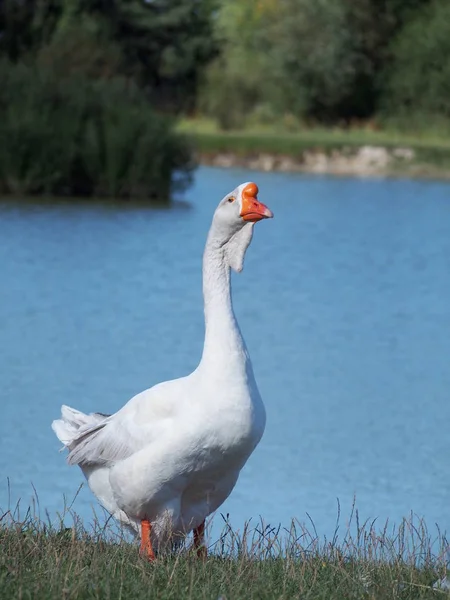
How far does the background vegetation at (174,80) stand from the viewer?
89.2 feet

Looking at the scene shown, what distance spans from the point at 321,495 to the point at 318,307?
7923 mm

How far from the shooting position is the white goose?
5.28 meters

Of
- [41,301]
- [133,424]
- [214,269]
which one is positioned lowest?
[41,301]

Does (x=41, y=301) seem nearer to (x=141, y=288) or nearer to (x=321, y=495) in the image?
→ (x=141, y=288)

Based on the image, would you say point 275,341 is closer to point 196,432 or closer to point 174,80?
point 196,432

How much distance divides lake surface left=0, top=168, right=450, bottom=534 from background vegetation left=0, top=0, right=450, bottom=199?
1159mm

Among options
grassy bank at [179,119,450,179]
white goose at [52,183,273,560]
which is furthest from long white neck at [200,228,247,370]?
grassy bank at [179,119,450,179]

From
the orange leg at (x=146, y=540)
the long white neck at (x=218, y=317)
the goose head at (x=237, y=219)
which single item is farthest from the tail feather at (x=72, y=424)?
the goose head at (x=237, y=219)

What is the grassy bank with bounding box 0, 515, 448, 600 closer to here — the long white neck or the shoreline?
the long white neck

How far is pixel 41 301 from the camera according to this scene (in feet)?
54.5

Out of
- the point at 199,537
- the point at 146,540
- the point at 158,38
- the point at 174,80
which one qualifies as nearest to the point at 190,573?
the point at 146,540

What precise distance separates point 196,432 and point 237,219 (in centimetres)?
92

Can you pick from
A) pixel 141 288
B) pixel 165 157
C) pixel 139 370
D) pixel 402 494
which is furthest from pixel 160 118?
pixel 402 494

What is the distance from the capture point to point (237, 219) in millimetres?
5594
